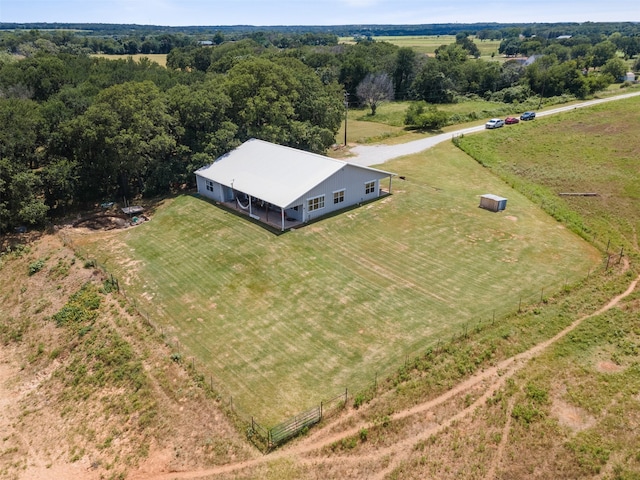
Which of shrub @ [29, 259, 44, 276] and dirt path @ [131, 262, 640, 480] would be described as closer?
dirt path @ [131, 262, 640, 480]

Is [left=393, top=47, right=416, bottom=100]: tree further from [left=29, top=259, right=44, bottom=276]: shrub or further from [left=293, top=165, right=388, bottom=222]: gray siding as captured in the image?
[left=29, top=259, right=44, bottom=276]: shrub

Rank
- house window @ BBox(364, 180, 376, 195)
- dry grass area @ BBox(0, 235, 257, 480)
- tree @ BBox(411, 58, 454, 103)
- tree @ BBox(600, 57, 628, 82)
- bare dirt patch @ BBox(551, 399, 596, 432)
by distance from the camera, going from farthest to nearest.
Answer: tree @ BBox(600, 57, 628, 82)
tree @ BBox(411, 58, 454, 103)
house window @ BBox(364, 180, 376, 195)
dry grass area @ BBox(0, 235, 257, 480)
bare dirt patch @ BBox(551, 399, 596, 432)

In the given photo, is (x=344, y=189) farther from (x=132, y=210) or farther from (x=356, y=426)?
(x=356, y=426)

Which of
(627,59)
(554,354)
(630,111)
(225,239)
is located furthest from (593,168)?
(627,59)

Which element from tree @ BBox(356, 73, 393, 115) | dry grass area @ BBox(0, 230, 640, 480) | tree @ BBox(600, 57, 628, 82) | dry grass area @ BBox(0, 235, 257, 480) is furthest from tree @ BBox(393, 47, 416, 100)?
dry grass area @ BBox(0, 235, 257, 480)

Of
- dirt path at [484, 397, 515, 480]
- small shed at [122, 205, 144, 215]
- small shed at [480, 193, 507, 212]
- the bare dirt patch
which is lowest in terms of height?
small shed at [122, 205, 144, 215]

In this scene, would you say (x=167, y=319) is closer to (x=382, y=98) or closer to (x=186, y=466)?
(x=186, y=466)

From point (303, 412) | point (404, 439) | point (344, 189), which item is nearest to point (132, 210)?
point (344, 189)

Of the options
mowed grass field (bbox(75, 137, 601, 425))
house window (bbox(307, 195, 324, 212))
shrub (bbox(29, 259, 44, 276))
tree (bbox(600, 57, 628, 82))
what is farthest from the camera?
tree (bbox(600, 57, 628, 82))
